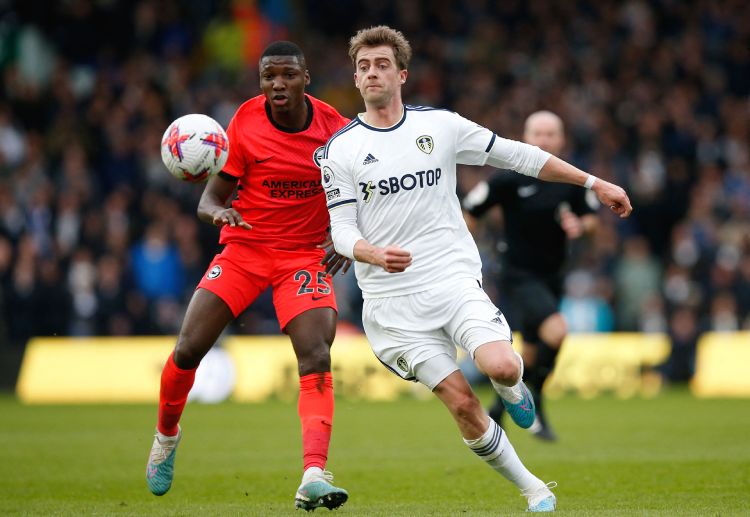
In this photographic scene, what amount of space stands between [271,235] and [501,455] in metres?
2.09

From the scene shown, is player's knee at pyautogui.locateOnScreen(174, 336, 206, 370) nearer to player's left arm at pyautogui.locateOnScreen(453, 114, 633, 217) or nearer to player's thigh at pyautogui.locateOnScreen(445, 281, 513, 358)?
player's thigh at pyautogui.locateOnScreen(445, 281, 513, 358)

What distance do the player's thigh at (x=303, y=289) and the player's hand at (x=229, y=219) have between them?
0.56 m

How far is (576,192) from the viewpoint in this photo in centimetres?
1120

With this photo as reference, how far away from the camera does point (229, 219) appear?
7051 millimetres

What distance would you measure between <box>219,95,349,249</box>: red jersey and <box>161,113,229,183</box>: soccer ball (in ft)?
0.94

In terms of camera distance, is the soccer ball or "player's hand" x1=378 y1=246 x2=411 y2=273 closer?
"player's hand" x1=378 y1=246 x2=411 y2=273

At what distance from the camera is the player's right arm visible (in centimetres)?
712

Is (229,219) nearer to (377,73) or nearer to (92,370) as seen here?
(377,73)

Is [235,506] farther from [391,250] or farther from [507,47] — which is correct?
[507,47]

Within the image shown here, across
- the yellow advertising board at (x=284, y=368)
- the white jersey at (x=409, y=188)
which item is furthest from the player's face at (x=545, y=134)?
the yellow advertising board at (x=284, y=368)

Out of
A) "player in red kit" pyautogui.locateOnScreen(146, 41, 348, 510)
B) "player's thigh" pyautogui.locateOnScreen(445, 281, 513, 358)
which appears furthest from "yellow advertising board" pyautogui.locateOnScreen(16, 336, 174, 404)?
"player's thigh" pyautogui.locateOnScreen(445, 281, 513, 358)

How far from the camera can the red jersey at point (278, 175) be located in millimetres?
7578

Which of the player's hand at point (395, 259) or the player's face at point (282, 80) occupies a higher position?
the player's face at point (282, 80)

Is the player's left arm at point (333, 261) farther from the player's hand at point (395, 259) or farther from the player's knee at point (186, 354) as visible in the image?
the player's hand at point (395, 259)
